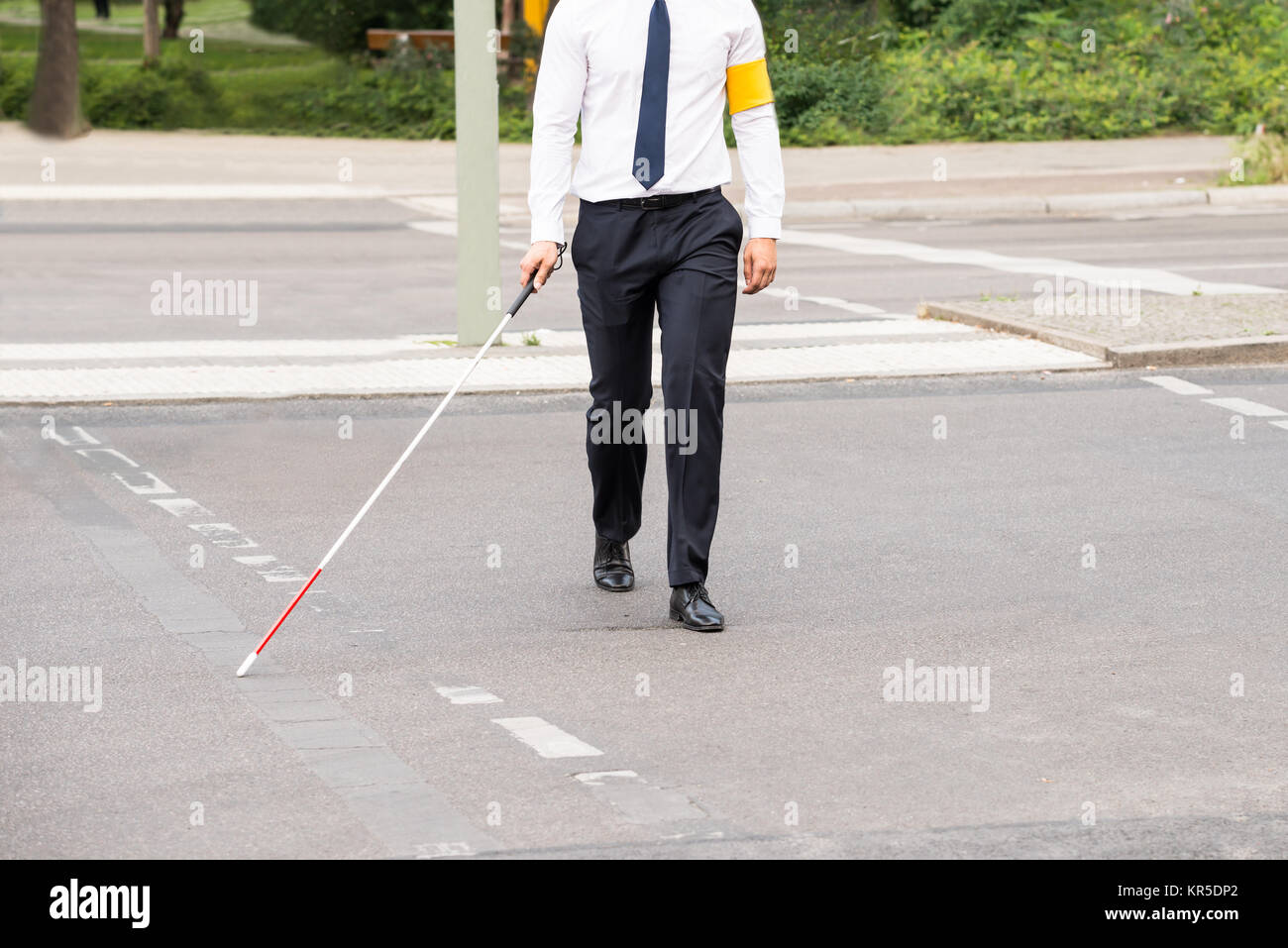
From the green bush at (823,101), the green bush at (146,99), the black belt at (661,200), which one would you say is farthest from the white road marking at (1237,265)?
the green bush at (146,99)

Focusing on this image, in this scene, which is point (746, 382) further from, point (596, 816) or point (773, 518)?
point (596, 816)

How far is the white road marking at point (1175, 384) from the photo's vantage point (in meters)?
Result: 10.6

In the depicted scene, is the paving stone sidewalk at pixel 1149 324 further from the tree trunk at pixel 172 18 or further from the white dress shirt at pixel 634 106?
the tree trunk at pixel 172 18

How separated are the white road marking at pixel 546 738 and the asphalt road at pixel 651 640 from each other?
0.02 metres

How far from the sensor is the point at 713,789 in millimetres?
4711

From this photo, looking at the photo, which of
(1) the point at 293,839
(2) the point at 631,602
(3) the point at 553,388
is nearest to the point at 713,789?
(1) the point at 293,839

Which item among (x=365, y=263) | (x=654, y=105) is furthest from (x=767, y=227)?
(x=365, y=263)

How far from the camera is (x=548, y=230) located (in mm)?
6289

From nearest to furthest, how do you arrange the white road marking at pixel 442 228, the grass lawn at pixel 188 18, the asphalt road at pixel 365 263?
the asphalt road at pixel 365 263, the white road marking at pixel 442 228, the grass lawn at pixel 188 18

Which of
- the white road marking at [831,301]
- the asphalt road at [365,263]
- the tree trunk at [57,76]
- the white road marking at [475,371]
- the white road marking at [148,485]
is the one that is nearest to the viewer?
the white road marking at [148,485]

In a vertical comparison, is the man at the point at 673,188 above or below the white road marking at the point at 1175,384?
above

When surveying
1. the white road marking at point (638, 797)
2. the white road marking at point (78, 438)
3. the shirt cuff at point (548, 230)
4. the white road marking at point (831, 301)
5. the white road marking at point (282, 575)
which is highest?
the shirt cuff at point (548, 230)

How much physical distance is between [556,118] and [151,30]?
27701 millimetres
